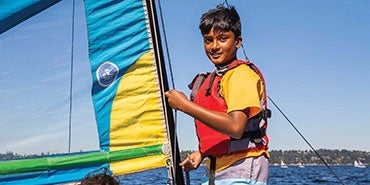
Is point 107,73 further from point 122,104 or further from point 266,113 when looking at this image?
point 266,113

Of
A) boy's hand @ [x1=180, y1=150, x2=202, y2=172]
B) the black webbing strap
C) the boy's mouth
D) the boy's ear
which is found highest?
the boy's ear

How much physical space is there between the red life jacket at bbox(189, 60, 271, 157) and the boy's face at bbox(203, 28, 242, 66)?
61 mm

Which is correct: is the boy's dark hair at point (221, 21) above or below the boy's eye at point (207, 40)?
above

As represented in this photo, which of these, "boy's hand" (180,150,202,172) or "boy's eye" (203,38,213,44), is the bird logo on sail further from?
"boy's eye" (203,38,213,44)

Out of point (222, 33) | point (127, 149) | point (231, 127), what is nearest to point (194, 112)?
point (231, 127)

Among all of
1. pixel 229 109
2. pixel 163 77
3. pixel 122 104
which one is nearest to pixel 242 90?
pixel 229 109

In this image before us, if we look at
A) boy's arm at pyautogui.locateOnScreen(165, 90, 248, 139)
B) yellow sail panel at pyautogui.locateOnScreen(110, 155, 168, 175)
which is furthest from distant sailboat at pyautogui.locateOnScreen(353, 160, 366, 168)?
boy's arm at pyautogui.locateOnScreen(165, 90, 248, 139)

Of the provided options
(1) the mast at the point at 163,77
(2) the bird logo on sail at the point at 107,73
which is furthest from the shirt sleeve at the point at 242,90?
(2) the bird logo on sail at the point at 107,73

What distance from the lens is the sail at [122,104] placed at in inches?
183

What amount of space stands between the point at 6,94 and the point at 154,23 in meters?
1.28

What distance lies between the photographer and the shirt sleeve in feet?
10.6

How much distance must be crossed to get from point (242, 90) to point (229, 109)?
0.41ft

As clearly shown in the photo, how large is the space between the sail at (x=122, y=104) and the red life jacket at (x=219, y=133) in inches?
40.2

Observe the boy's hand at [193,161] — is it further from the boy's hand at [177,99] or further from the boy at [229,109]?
the boy's hand at [177,99]
